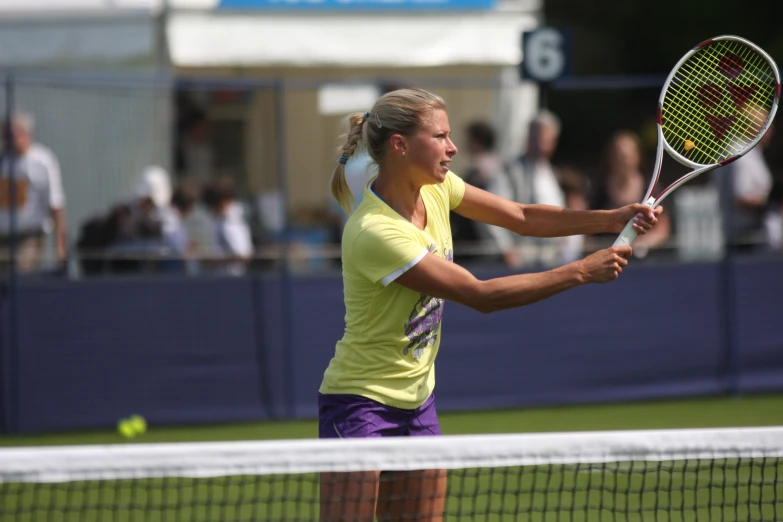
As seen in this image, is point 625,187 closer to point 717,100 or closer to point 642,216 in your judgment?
point 717,100

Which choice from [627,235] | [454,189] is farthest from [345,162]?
[627,235]

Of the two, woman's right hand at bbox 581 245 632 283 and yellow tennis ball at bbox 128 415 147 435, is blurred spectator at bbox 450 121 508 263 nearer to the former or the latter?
yellow tennis ball at bbox 128 415 147 435

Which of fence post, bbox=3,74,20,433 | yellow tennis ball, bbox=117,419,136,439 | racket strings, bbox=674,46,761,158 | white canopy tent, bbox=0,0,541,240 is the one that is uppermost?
white canopy tent, bbox=0,0,541,240

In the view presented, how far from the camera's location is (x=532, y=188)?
8.75 meters

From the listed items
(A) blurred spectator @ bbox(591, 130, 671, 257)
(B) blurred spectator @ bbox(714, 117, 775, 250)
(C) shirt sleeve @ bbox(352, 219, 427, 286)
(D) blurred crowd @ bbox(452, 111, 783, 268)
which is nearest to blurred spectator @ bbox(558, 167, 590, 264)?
A: (D) blurred crowd @ bbox(452, 111, 783, 268)

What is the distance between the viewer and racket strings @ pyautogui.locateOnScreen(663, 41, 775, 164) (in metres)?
4.61

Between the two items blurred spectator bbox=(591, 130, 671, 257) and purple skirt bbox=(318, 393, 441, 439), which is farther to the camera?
blurred spectator bbox=(591, 130, 671, 257)

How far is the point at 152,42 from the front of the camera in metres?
10.6

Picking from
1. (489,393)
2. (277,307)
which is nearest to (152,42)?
(277,307)

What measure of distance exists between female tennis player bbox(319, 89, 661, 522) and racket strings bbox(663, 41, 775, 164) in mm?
875

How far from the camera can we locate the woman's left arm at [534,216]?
4129 millimetres

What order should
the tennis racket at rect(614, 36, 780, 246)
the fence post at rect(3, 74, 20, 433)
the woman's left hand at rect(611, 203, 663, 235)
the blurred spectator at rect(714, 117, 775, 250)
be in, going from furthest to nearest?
the blurred spectator at rect(714, 117, 775, 250)
the fence post at rect(3, 74, 20, 433)
the tennis racket at rect(614, 36, 780, 246)
the woman's left hand at rect(611, 203, 663, 235)

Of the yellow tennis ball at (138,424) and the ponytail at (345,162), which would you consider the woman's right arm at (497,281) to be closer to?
the ponytail at (345,162)

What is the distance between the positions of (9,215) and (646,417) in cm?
463
